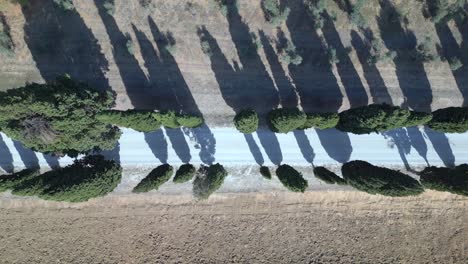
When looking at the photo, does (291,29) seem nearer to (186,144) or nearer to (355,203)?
(186,144)

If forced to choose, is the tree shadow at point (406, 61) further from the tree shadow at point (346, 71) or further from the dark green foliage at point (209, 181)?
the dark green foliage at point (209, 181)

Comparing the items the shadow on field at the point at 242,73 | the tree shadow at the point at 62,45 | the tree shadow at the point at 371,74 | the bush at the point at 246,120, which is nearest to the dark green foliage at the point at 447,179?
the tree shadow at the point at 371,74

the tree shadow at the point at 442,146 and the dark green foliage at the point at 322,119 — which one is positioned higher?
the dark green foliage at the point at 322,119

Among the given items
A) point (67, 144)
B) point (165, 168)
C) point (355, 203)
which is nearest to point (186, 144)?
point (165, 168)

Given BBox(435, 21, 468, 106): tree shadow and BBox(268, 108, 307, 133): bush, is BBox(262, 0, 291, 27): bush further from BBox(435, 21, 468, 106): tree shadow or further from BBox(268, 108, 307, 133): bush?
BBox(435, 21, 468, 106): tree shadow

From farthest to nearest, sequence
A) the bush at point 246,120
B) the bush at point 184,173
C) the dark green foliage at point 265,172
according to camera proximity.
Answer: the dark green foliage at point 265,172
the bush at point 184,173
the bush at point 246,120
